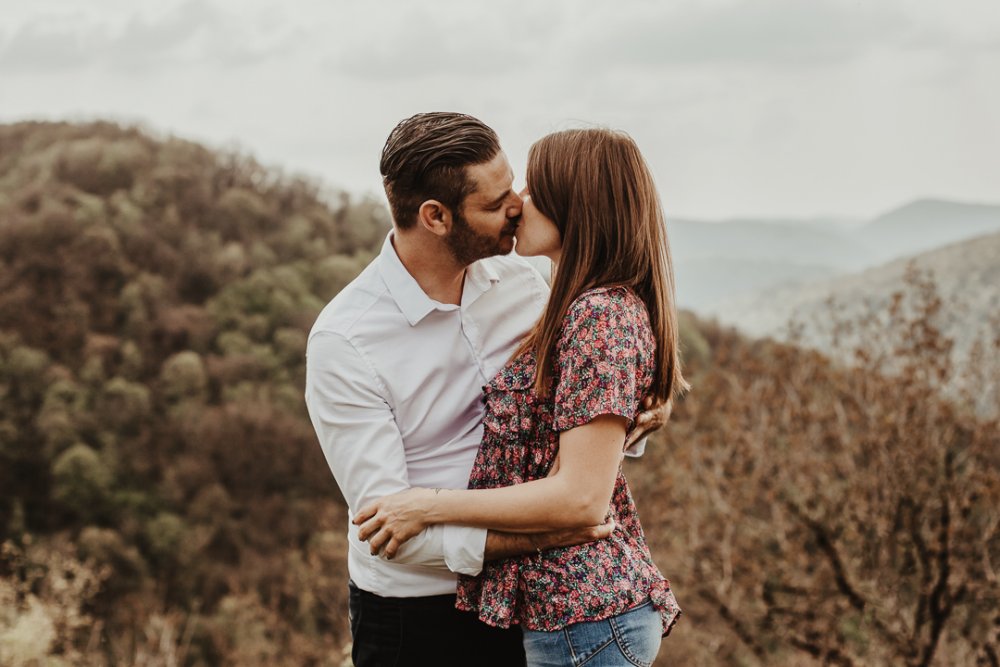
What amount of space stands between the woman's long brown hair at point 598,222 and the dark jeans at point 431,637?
0.63 m

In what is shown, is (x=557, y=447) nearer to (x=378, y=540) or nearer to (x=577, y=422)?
(x=577, y=422)

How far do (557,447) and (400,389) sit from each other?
417 millimetres

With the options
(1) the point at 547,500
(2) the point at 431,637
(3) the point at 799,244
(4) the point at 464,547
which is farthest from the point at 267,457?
(3) the point at 799,244

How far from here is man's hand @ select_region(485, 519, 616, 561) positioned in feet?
6.31

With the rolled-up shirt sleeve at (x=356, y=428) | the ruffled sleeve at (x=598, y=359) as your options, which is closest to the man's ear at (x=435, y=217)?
the rolled-up shirt sleeve at (x=356, y=428)

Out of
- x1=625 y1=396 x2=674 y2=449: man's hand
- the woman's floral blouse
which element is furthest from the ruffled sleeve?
x1=625 y1=396 x2=674 y2=449: man's hand

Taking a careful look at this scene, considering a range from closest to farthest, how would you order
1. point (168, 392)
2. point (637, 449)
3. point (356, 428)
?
point (356, 428) → point (637, 449) → point (168, 392)

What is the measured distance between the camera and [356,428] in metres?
2.08

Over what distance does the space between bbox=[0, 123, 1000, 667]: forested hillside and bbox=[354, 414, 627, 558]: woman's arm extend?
468cm

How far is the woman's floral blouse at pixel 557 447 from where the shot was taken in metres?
1.86

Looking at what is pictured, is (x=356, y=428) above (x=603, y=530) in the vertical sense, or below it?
above

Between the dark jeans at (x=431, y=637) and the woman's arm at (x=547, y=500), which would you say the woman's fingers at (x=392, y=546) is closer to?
the woman's arm at (x=547, y=500)

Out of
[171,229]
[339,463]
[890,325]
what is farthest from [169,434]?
[339,463]

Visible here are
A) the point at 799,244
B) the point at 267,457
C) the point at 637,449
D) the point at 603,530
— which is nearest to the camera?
the point at 603,530
